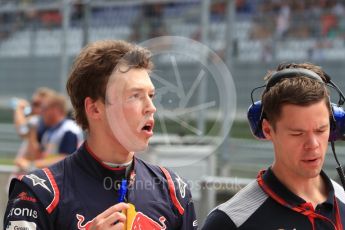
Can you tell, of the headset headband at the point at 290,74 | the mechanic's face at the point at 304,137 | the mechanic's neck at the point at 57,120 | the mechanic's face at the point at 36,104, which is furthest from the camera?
the mechanic's face at the point at 36,104

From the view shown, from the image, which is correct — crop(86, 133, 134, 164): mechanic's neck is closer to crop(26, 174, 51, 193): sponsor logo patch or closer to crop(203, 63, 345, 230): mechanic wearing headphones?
crop(26, 174, 51, 193): sponsor logo patch

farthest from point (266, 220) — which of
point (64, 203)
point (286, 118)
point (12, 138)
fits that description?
point (12, 138)

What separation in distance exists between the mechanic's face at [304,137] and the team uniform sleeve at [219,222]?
0.91ft

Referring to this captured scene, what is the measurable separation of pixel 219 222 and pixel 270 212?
0.58ft

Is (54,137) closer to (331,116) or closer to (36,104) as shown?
(36,104)

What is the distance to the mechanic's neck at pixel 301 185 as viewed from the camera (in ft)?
8.30

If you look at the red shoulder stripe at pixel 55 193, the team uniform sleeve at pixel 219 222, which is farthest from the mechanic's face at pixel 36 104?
the team uniform sleeve at pixel 219 222

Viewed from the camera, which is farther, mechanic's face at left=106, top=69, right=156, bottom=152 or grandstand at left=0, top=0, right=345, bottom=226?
grandstand at left=0, top=0, right=345, bottom=226

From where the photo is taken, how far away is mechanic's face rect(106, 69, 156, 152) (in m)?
2.72

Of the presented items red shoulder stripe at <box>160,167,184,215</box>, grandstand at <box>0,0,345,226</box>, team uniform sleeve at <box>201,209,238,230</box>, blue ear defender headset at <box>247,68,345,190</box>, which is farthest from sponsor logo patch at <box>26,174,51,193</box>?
grandstand at <box>0,0,345,226</box>

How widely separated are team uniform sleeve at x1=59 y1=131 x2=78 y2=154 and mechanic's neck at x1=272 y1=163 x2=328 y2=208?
5.64 metres

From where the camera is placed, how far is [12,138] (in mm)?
9648

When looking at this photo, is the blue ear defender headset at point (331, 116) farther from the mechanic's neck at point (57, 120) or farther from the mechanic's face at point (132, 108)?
the mechanic's neck at point (57, 120)

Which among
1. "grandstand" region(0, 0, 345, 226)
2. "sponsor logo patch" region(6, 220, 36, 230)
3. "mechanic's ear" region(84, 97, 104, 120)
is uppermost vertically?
"grandstand" region(0, 0, 345, 226)
